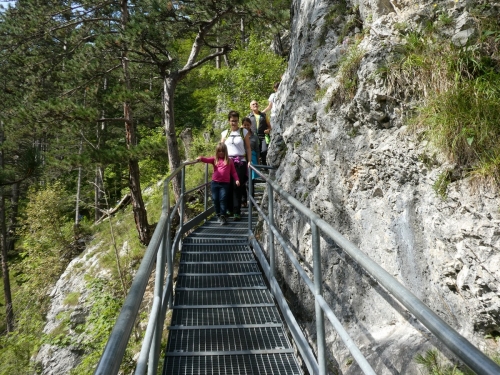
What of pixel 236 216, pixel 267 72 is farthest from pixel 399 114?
pixel 267 72

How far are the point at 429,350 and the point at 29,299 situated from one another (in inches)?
642

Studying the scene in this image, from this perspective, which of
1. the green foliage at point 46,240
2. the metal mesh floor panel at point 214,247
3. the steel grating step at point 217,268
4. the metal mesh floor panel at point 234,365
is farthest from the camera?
the green foliage at point 46,240

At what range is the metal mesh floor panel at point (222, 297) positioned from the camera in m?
3.82

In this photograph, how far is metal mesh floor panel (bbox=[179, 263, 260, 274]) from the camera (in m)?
4.59

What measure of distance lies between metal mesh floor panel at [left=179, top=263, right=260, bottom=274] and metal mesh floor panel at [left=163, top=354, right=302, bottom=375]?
1693mm

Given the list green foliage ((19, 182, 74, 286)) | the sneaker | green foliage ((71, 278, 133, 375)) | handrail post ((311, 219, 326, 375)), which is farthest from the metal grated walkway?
green foliage ((19, 182, 74, 286))

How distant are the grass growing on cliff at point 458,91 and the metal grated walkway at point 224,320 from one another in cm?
215

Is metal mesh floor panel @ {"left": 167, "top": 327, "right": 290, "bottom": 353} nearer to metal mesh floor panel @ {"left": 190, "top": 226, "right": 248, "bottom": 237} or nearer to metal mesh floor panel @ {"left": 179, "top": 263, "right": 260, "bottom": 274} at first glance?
metal mesh floor panel @ {"left": 179, "top": 263, "right": 260, "bottom": 274}

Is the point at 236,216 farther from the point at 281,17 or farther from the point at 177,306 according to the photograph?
the point at 281,17

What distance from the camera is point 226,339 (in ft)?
10.4

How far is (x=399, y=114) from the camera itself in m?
3.04

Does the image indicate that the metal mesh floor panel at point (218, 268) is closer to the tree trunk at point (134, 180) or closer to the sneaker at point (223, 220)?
the sneaker at point (223, 220)

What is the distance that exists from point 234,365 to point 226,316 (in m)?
0.75

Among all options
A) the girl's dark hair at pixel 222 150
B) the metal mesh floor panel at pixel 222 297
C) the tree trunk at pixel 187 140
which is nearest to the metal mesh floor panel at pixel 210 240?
the girl's dark hair at pixel 222 150
